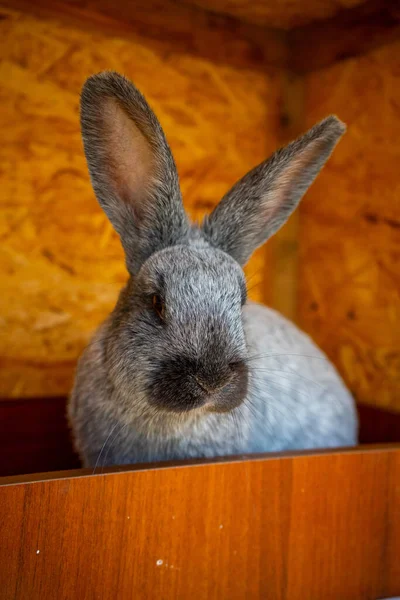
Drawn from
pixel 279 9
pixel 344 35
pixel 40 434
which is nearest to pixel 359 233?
pixel 344 35

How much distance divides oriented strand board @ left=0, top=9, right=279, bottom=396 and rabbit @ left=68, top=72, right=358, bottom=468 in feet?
1.67

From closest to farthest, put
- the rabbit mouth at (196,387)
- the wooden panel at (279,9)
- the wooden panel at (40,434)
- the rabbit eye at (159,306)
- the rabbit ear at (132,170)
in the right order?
the rabbit mouth at (196,387)
the rabbit eye at (159,306)
the rabbit ear at (132,170)
the wooden panel at (40,434)
the wooden panel at (279,9)

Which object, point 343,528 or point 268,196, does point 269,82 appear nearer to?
point 268,196

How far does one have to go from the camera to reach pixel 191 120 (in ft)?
7.09

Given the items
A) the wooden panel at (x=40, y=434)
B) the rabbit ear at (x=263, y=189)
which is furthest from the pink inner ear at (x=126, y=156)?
the wooden panel at (x=40, y=434)

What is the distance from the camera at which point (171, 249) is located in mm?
1337

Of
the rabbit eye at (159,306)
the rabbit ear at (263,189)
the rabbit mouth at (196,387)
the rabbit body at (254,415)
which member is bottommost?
the rabbit body at (254,415)

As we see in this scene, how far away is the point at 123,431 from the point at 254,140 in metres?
1.37

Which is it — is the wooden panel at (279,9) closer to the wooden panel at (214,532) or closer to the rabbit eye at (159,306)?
the rabbit eye at (159,306)

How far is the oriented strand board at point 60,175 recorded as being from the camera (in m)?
1.89

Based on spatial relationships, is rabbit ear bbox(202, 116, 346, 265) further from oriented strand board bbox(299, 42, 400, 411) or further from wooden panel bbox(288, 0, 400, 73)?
wooden panel bbox(288, 0, 400, 73)

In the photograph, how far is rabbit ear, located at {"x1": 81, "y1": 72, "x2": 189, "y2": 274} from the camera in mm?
1345

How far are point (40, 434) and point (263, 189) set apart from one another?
1.07 meters

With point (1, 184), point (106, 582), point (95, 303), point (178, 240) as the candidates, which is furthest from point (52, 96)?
point (106, 582)
